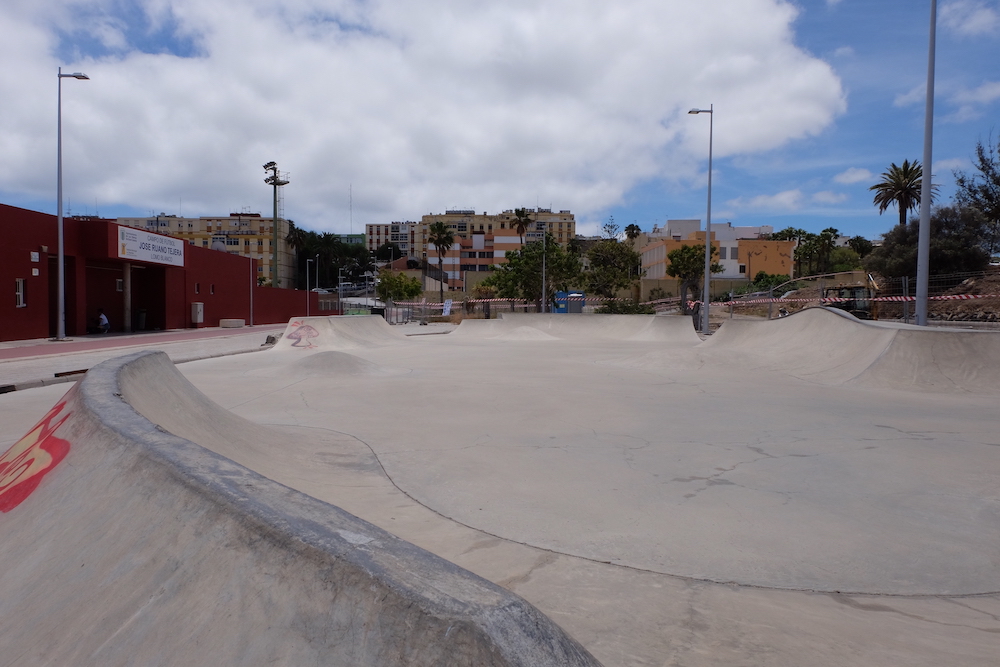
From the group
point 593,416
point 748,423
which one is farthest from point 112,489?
point 748,423

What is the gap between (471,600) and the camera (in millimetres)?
1518

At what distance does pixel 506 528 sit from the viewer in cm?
426

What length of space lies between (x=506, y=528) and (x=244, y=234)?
329ft

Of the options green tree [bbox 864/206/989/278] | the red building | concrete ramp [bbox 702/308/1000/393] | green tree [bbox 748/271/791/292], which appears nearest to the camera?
concrete ramp [bbox 702/308/1000/393]

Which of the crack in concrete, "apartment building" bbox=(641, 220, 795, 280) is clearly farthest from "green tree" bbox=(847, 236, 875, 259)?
the crack in concrete

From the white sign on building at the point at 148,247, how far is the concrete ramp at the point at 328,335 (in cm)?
1139

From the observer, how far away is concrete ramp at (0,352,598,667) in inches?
59.0

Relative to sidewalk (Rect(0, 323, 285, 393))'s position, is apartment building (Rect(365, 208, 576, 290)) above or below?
above

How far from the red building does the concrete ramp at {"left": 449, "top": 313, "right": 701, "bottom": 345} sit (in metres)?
15.7

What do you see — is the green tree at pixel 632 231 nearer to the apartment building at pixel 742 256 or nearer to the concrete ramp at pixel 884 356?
the apartment building at pixel 742 256

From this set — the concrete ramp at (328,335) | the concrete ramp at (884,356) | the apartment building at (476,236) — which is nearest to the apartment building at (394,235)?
the apartment building at (476,236)

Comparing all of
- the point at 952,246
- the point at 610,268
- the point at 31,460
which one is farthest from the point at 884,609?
the point at 610,268

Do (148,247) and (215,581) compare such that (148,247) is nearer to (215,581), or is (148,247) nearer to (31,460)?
(31,460)

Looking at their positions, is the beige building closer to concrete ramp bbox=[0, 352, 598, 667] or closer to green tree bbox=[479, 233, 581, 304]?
green tree bbox=[479, 233, 581, 304]
